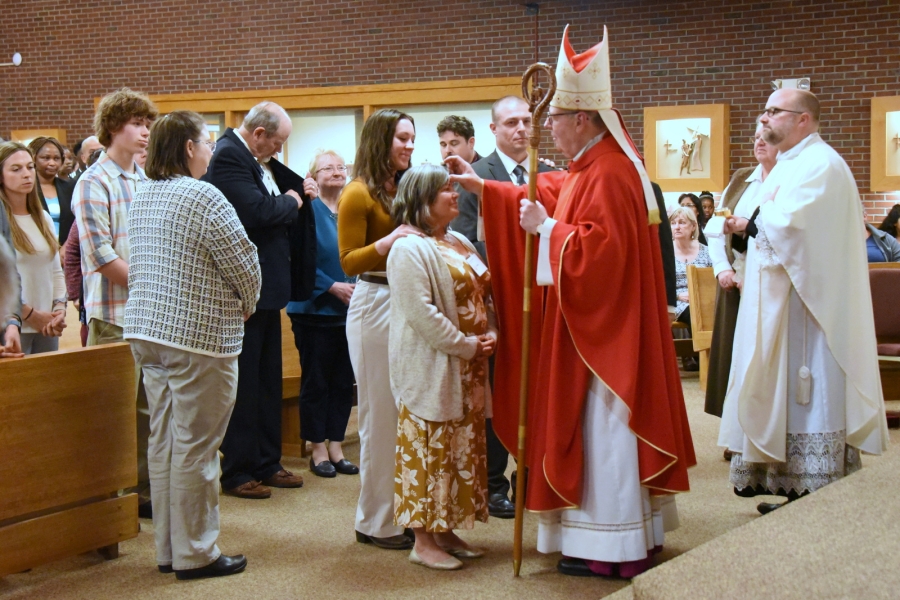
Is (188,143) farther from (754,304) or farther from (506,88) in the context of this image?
(506,88)

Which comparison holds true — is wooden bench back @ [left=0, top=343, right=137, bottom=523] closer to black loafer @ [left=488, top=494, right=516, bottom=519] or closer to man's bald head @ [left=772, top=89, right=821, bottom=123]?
black loafer @ [left=488, top=494, right=516, bottom=519]

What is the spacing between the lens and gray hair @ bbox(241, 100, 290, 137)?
13.6 ft

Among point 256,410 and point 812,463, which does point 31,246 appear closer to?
point 256,410

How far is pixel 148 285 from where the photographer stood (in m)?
3.09

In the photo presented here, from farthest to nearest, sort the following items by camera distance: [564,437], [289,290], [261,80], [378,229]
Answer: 1. [261,80]
2. [289,290]
3. [378,229]
4. [564,437]

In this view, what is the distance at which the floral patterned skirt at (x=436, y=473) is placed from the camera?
3.21 meters

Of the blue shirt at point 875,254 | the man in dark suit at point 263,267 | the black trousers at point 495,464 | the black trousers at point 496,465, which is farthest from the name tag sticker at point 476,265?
the blue shirt at point 875,254

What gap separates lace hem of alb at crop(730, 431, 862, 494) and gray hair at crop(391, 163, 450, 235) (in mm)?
1663

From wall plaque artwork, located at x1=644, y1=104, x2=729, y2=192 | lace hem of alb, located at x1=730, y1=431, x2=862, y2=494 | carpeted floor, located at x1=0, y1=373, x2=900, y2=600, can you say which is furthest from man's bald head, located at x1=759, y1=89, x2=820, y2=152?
wall plaque artwork, located at x1=644, y1=104, x2=729, y2=192

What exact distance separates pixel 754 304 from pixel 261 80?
8.75 m

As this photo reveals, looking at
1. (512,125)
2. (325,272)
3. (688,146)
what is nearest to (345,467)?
(325,272)

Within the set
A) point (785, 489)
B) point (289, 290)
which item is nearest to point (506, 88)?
point (289, 290)

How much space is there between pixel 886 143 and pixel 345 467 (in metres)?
6.81

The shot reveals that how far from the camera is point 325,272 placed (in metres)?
4.80
